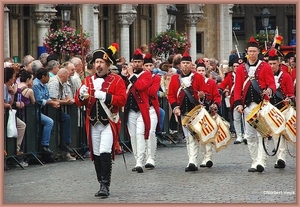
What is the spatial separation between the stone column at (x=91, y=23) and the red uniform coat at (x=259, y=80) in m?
17.4

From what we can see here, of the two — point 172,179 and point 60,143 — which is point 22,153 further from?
point 172,179

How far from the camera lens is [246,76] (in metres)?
17.1

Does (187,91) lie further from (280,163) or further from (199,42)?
(199,42)

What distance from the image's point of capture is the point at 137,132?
17719 millimetres

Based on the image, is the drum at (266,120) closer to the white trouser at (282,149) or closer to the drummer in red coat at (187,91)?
the white trouser at (282,149)

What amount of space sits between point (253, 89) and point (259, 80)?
0.50 ft

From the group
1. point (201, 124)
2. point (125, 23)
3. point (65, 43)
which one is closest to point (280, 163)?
point (201, 124)

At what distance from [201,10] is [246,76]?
28.4 meters

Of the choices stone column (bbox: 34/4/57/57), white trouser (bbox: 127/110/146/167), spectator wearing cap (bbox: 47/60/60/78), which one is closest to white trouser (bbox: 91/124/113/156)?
white trouser (bbox: 127/110/146/167)

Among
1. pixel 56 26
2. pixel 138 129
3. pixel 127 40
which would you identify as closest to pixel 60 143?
pixel 138 129

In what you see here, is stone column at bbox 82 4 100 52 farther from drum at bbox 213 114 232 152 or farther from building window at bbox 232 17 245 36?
building window at bbox 232 17 245 36

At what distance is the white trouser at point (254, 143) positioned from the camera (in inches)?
668

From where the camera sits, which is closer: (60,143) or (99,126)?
(99,126)

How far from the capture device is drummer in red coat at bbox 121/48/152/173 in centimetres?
1755
